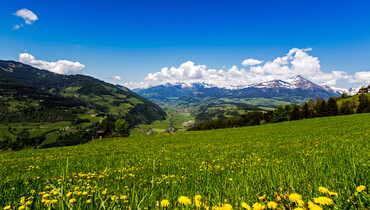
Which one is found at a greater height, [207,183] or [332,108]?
[332,108]

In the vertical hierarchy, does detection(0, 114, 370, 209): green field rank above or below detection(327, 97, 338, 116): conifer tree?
below

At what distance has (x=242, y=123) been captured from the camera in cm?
12938

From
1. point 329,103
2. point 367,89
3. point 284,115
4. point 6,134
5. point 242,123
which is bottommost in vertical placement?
point 6,134

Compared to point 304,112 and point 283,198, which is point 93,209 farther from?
point 304,112

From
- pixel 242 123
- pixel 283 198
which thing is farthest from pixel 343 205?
pixel 242 123

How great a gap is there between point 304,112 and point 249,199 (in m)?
98.9

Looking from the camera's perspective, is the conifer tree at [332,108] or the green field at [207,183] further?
the conifer tree at [332,108]

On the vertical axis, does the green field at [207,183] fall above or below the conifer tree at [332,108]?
below

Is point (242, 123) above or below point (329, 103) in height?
below

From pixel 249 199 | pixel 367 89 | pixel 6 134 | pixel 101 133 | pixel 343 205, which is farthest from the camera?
pixel 6 134

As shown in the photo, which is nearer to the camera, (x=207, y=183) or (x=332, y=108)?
(x=207, y=183)

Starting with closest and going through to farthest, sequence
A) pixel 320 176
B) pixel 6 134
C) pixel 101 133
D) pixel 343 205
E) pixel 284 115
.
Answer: pixel 343 205
pixel 320 176
pixel 101 133
pixel 284 115
pixel 6 134

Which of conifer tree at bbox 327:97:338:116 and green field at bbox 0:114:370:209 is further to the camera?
conifer tree at bbox 327:97:338:116

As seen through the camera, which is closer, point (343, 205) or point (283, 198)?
point (343, 205)
